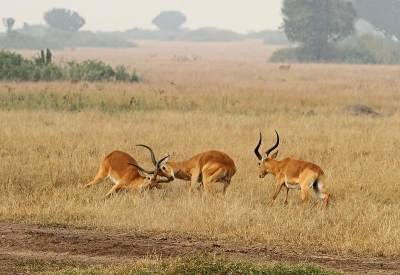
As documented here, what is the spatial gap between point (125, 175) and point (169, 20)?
178 meters

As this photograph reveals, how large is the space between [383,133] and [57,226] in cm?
873

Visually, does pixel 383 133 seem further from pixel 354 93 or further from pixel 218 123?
pixel 354 93

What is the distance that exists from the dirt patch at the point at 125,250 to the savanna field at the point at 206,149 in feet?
1.06

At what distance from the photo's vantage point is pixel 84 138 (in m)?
14.9

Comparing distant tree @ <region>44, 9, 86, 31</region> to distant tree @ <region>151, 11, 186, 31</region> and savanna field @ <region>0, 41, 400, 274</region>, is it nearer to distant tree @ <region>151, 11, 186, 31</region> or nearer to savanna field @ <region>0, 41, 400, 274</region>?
distant tree @ <region>151, 11, 186, 31</region>

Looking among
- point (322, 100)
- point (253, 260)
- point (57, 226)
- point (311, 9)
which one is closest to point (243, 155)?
point (57, 226)

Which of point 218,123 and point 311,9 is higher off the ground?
point 311,9

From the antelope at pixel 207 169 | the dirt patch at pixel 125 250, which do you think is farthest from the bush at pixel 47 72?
the dirt patch at pixel 125 250

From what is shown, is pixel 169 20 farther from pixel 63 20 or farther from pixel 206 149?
pixel 206 149

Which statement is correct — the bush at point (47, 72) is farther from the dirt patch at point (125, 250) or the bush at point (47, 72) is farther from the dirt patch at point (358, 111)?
the dirt patch at point (125, 250)

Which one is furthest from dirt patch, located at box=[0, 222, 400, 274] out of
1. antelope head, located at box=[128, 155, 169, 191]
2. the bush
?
the bush

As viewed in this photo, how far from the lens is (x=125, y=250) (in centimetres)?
807

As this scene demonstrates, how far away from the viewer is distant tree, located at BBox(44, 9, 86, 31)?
121938 mm

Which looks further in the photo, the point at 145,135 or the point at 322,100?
the point at 322,100
